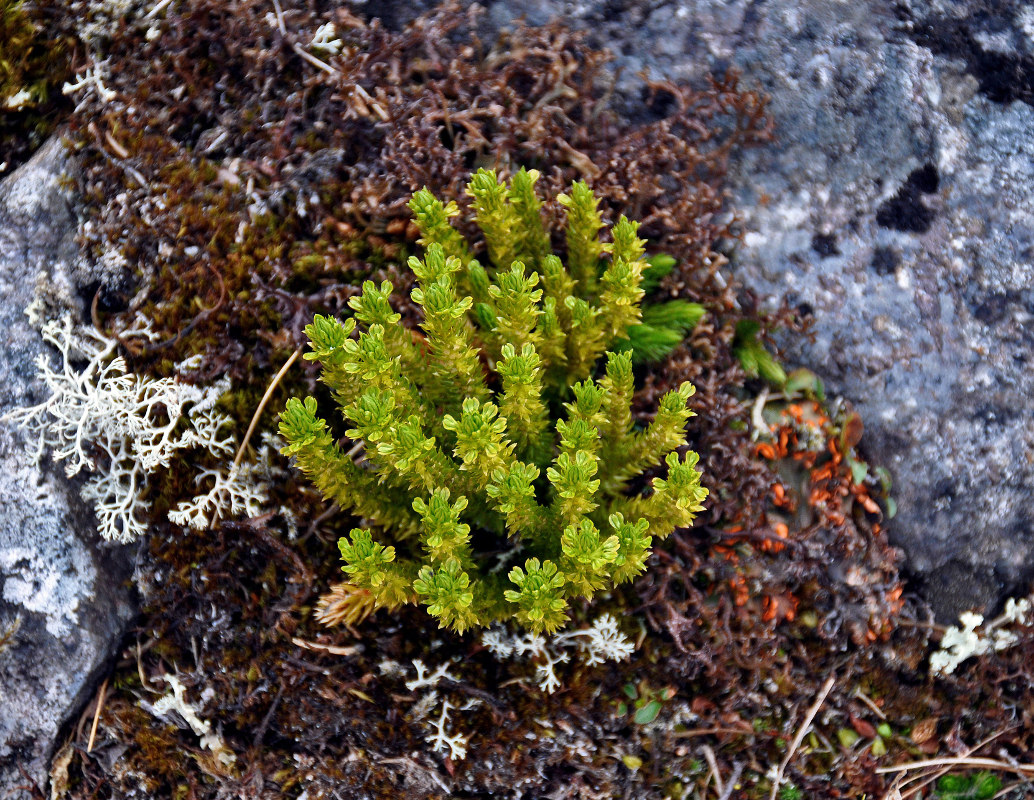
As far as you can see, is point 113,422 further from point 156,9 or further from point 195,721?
point 156,9

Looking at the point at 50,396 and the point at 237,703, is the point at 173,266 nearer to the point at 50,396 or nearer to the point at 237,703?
the point at 50,396

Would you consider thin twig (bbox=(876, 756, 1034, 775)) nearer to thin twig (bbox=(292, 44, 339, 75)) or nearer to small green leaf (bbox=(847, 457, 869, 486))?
small green leaf (bbox=(847, 457, 869, 486))

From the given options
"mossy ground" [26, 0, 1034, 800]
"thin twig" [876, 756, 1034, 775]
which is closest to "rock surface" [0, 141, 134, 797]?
"mossy ground" [26, 0, 1034, 800]

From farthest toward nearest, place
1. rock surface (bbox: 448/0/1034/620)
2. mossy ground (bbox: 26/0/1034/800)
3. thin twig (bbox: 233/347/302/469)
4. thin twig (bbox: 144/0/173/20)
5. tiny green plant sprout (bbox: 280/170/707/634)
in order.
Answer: thin twig (bbox: 144/0/173/20), rock surface (bbox: 448/0/1034/620), thin twig (bbox: 233/347/302/469), mossy ground (bbox: 26/0/1034/800), tiny green plant sprout (bbox: 280/170/707/634)

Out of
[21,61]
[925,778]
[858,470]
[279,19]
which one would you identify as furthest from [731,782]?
[21,61]

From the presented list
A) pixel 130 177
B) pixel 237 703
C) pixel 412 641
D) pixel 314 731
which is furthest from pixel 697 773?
pixel 130 177

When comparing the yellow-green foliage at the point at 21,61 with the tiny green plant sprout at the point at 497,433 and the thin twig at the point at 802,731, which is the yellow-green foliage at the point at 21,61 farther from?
the thin twig at the point at 802,731
